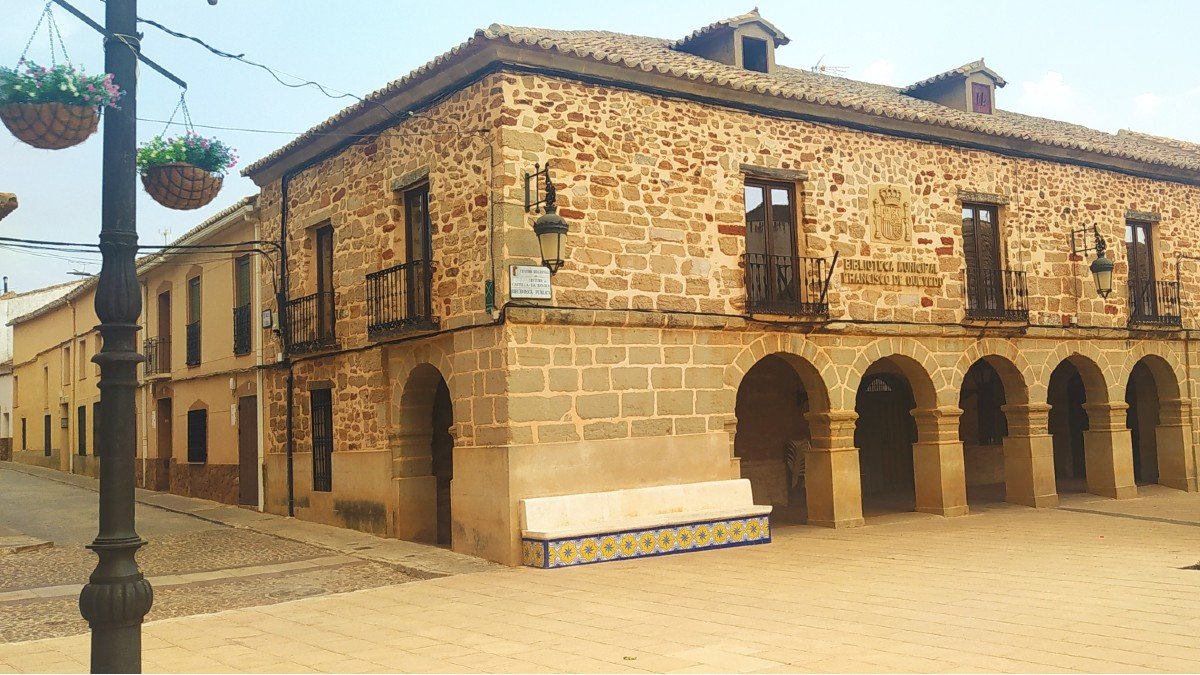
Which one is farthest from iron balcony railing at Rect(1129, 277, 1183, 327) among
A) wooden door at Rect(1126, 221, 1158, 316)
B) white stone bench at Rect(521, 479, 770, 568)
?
white stone bench at Rect(521, 479, 770, 568)

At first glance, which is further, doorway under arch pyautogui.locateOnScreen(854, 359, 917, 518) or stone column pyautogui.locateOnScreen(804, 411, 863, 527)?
doorway under arch pyautogui.locateOnScreen(854, 359, 917, 518)

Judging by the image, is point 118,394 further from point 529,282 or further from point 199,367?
point 199,367

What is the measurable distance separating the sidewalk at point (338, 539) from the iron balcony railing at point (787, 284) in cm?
436

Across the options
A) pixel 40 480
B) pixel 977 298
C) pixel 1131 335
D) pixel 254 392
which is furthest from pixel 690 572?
pixel 40 480

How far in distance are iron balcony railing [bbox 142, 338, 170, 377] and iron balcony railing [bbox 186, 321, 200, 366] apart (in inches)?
47.1

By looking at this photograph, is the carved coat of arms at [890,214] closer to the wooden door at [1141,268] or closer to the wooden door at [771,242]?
the wooden door at [771,242]

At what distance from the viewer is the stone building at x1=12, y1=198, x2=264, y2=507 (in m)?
15.4

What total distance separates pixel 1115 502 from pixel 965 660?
10.9 m

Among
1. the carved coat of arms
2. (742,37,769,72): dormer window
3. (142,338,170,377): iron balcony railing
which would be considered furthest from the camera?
(142,338,170,377): iron balcony railing

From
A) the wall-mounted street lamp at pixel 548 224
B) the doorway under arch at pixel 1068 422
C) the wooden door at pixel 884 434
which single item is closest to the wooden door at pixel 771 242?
the wall-mounted street lamp at pixel 548 224

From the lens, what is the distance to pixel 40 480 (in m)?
22.6

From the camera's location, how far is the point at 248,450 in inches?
606

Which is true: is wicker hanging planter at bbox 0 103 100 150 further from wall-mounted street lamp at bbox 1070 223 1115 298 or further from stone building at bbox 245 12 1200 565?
wall-mounted street lamp at bbox 1070 223 1115 298

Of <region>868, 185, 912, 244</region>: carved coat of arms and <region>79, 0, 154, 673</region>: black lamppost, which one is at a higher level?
<region>868, 185, 912, 244</region>: carved coat of arms
